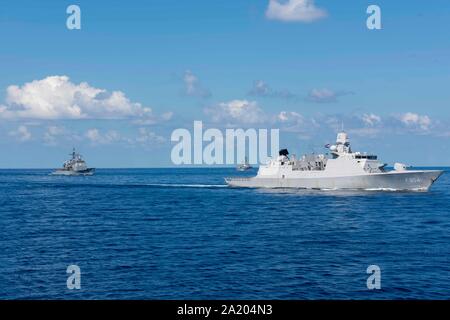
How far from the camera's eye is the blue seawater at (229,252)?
24.2 metres

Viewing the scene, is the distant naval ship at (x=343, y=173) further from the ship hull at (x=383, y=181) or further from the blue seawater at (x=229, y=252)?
the blue seawater at (x=229, y=252)

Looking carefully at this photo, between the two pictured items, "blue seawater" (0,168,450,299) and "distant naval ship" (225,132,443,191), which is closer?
"blue seawater" (0,168,450,299)

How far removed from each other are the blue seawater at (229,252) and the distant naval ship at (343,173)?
18518 millimetres

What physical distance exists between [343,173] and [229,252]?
→ 5540 cm

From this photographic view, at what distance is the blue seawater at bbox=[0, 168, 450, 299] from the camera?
79.4 ft

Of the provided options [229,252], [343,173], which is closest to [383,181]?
[343,173]

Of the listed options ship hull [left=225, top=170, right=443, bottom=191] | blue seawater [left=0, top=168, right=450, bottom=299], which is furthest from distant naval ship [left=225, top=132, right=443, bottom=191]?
blue seawater [left=0, top=168, right=450, bottom=299]

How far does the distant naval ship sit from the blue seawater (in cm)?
1852

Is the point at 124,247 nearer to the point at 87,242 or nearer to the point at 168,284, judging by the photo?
the point at 87,242

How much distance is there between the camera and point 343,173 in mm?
84938

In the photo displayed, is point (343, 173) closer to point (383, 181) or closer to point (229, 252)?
point (383, 181)

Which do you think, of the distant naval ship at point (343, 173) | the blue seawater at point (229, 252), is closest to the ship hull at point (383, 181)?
the distant naval ship at point (343, 173)

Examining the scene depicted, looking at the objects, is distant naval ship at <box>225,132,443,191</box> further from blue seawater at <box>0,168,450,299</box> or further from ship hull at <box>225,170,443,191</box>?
blue seawater at <box>0,168,450,299</box>
